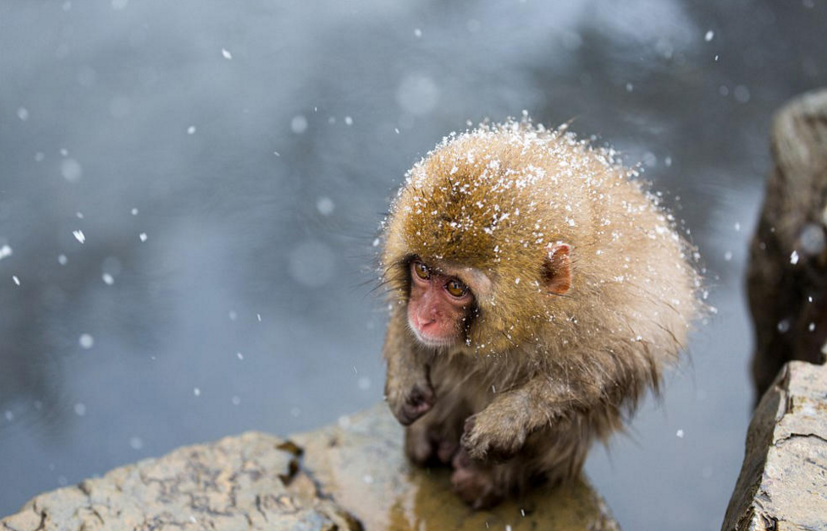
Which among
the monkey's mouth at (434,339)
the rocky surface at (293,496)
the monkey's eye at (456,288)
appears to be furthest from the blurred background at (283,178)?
the monkey's eye at (456,288)

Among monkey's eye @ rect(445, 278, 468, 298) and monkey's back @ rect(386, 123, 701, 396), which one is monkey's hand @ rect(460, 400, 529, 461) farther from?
monkey's eye @ rect(445, 278, 468, 298)

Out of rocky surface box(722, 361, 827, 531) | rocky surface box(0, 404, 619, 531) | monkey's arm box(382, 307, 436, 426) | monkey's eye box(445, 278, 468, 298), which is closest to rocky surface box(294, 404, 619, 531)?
rocky surface box(0, 404, 619, 531)

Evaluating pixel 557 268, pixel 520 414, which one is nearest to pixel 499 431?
pixel 520 414

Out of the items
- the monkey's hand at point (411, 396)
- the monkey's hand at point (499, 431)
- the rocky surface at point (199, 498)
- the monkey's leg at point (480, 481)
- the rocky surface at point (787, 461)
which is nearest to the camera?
the rocky surface at point (787, 461)

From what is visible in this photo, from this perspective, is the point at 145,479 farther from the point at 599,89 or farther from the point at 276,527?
the point at 599,89

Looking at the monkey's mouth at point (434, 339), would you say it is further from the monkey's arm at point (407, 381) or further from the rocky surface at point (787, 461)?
the rocky surface at point (787, 461)

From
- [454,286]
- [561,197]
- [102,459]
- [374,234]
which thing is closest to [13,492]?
[102,459]
